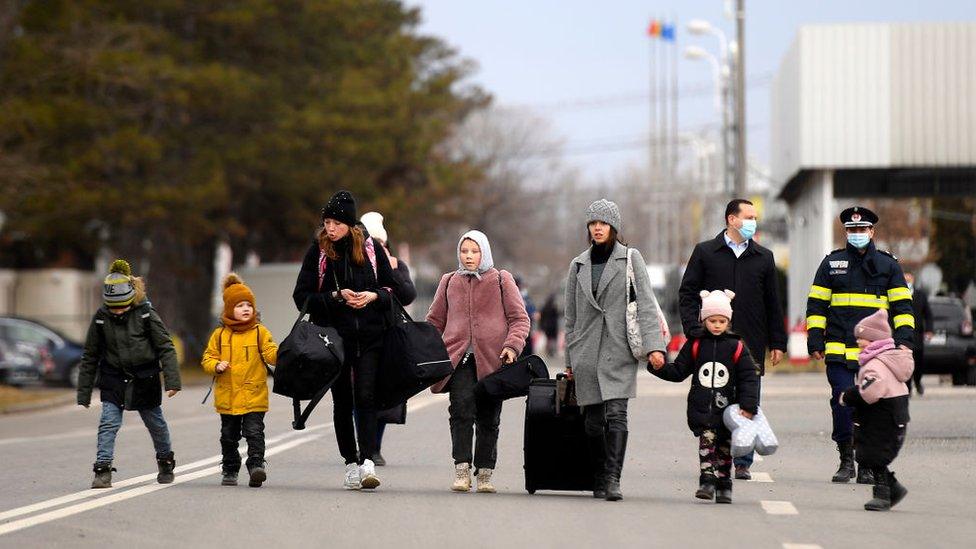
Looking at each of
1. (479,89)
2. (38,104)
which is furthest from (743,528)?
(479,89)

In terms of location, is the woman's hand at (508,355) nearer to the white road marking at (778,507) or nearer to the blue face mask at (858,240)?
the white road marking at (778,507)

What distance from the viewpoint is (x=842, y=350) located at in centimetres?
1284

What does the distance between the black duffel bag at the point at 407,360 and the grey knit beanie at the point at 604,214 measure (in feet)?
4.18

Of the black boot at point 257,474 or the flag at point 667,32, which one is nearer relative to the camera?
the black boot at point 257,474

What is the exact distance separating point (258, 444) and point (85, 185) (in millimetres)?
28233

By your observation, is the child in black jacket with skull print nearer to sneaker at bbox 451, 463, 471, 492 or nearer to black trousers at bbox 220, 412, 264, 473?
sneaker at bbox 451, 463, 471, 492

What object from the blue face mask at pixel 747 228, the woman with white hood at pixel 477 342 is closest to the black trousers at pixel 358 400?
the woman with white hood at pixel 477 342

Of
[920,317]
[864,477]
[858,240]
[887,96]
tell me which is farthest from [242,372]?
[887,96]

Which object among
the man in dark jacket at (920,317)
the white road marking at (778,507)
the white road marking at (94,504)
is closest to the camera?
the white road marking at (94,504)

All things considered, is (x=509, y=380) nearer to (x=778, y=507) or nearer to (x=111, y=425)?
(x=778, y=507)

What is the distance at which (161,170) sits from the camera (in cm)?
4150

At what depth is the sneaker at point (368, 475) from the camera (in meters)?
11.9

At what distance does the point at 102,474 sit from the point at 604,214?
3.79 m

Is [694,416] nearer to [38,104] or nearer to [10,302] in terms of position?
[38,104]
